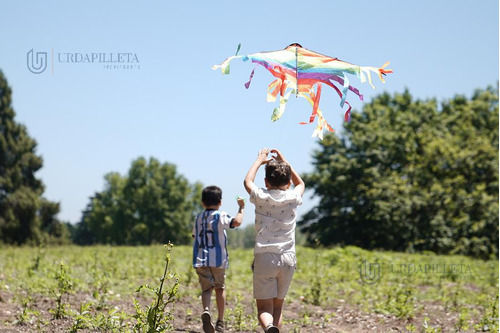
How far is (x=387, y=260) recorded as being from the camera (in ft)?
58.9

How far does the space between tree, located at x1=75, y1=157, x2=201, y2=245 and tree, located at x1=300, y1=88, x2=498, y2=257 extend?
2639cm

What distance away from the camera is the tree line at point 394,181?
32125 millimetres

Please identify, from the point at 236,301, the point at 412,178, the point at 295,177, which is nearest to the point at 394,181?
the point at 412,178

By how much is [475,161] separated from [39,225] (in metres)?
30.8

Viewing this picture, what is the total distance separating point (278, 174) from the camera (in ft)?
18.0

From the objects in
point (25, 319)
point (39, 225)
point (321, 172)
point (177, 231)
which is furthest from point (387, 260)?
point (177, 231)

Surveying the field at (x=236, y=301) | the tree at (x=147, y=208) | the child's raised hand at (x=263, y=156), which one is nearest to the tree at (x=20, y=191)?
the tree at (x=147, y=208)

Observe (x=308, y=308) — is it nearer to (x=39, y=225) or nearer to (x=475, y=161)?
(x=475, y=161)

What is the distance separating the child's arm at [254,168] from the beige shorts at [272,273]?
2.08 feet

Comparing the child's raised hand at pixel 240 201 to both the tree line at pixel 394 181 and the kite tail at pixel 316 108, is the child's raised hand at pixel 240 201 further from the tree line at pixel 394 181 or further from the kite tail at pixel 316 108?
the tree line at pixel 394 181

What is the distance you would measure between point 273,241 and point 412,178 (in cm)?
3091

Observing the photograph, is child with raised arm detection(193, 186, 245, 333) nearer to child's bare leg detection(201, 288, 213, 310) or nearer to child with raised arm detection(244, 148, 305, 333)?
child's bare leg detection(201, 288, 213, 310)

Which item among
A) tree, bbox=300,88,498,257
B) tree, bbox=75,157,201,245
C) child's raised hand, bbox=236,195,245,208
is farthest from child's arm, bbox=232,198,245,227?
tree, bbox=75,157,201,245

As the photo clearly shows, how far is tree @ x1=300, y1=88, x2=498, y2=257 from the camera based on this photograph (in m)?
32.0
